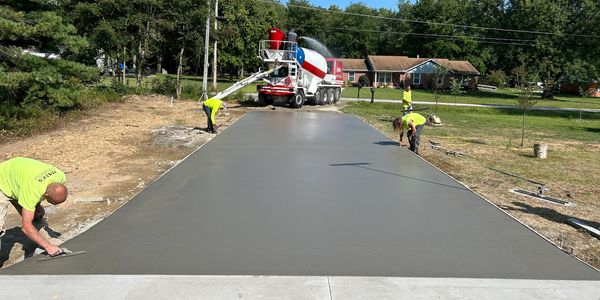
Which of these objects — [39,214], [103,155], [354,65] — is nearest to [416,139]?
[103,155]

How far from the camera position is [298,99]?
24266mm

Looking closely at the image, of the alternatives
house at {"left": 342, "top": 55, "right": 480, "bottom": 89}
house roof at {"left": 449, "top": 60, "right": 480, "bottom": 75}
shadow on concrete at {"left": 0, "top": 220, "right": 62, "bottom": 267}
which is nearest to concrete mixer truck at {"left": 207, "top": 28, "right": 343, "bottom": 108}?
shadow on concrete at {"left": 0, "top": 220, "right": 62, "bottom": 267}

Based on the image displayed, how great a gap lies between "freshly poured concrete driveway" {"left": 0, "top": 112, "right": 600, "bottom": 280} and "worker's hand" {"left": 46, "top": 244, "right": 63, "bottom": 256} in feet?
0.29

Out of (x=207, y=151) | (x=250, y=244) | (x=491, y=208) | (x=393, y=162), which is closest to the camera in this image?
(x=250, y=244)

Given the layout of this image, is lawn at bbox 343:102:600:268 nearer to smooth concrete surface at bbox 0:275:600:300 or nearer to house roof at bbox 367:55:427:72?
smooth concrete surface at bbox 0:275:600:300

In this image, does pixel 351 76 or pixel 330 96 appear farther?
pixel 351 76

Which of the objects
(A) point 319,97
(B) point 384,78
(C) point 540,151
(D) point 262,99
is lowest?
(C) point 540,151

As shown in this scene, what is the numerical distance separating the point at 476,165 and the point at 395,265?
684cm

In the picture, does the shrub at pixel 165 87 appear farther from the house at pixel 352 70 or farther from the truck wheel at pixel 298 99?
the house at pixel 352 70

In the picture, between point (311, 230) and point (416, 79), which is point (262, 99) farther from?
point (416, 79)

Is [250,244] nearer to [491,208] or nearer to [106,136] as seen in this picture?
[491,208]

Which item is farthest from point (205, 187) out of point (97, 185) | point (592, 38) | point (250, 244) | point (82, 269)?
point (592, 38)

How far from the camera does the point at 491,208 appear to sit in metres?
6.75

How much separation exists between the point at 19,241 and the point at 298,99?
64.7 feet
